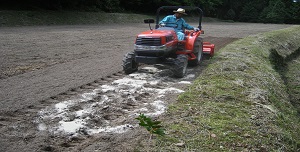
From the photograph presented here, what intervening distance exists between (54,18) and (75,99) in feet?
63.7

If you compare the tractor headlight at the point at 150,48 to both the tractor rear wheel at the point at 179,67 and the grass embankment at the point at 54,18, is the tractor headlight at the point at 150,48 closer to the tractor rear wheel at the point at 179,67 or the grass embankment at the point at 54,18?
the tractor rear wheel at the point at 179,67

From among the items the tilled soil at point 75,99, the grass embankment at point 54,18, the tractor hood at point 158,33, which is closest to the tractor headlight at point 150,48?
the tractor hood at point 158,33

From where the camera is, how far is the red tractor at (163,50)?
736cm

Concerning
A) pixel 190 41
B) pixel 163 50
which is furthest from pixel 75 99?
pixel 190 41

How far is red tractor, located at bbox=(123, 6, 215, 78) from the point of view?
736 centimetres

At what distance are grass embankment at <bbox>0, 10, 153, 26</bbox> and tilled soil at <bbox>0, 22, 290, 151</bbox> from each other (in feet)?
36.8

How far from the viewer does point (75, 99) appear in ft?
18.8

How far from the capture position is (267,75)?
8.52 metres

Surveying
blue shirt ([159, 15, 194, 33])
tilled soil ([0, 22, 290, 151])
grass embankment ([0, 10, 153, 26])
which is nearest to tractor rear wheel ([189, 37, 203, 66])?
tilled soil ([0, 22, 290, 151])

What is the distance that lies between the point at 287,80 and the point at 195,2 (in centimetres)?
4178

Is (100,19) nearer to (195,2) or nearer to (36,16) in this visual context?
(36,16)

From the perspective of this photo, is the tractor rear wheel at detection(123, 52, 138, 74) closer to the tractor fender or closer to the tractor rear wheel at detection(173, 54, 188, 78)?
the tractor rear wheel at detection(173, 54, 188, 78)

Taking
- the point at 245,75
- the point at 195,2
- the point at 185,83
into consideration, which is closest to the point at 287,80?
the point at 245,75

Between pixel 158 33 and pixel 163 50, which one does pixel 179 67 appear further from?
pixel 158 33
